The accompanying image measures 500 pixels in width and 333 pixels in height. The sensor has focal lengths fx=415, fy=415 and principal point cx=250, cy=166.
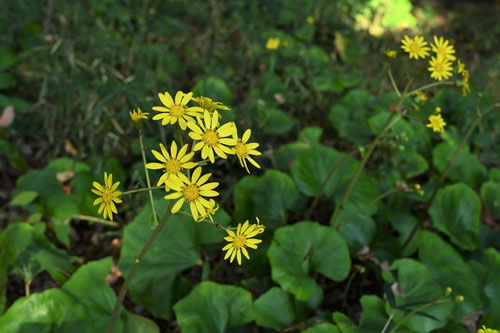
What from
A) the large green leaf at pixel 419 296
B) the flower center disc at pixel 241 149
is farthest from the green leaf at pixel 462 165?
the flower center disc at pixel 241 149

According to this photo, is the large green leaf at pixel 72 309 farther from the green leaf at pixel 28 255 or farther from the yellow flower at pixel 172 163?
the yellow flower at pixel 172 163

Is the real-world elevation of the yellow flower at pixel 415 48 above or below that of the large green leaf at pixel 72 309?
above

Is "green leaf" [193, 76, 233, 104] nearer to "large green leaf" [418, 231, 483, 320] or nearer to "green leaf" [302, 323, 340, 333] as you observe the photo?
"large green leaf" [418, 231, 483, 320]

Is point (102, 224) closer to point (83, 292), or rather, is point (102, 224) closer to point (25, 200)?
point (25, 200)

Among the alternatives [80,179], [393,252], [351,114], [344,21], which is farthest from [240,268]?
[344,21]

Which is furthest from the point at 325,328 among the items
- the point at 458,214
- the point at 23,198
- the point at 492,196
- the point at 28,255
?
the point at 23,198

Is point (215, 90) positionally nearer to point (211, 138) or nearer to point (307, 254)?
point (307, 254)
